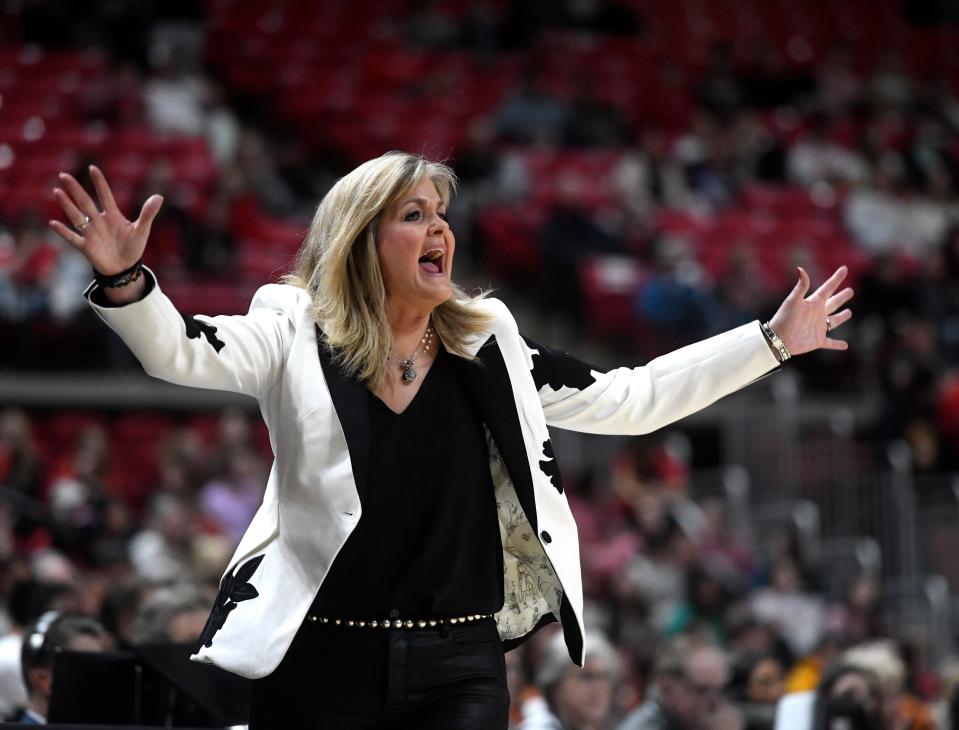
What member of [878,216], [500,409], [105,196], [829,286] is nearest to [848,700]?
[829,286]

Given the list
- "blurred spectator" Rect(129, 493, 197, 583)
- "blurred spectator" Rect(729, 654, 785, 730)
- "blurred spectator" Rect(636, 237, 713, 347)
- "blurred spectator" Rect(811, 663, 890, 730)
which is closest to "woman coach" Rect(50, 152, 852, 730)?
"blurred spectator" Rect(811, 663, 890, 730)

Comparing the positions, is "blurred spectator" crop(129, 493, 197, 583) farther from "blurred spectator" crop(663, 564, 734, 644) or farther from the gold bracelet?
the gold bracelet

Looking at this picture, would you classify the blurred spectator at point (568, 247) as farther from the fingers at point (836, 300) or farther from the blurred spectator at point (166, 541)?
the fingers at point (836, 300)

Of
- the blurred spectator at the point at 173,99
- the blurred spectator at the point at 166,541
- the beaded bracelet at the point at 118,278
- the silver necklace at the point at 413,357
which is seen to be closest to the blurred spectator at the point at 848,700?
the silver necklace at the point at 413,357

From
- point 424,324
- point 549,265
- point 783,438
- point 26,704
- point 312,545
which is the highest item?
point 549,265

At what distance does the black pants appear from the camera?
3.11 m

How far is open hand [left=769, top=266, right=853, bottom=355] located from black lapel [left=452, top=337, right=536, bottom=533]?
65 centimetres

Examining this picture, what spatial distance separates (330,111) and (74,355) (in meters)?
4.30

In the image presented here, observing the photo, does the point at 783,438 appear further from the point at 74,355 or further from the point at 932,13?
the point at 932,13

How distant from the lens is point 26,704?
491 centimetres

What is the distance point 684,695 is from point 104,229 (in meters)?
3.67

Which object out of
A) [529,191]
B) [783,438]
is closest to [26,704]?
[783,438]

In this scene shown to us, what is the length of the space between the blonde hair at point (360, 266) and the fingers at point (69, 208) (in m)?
0.58

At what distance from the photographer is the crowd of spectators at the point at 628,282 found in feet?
22.1
